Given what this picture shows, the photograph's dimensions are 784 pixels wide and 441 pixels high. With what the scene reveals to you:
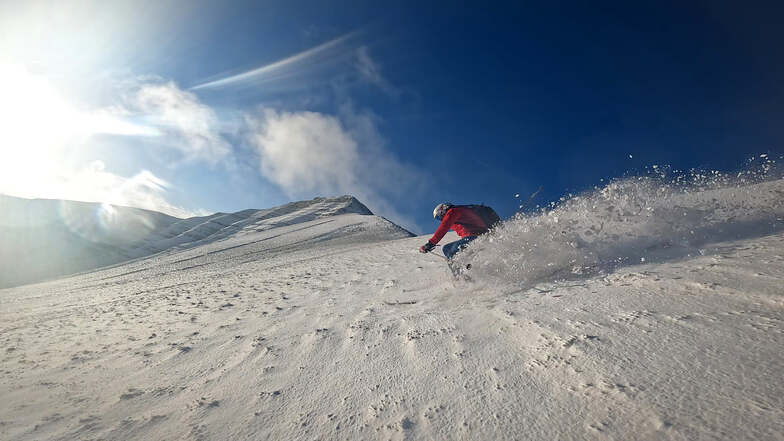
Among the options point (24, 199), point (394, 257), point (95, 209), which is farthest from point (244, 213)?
point (394, 257)

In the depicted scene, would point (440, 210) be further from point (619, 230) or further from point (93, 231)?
point (93, 231)

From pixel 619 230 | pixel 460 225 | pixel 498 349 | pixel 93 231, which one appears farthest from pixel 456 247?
pixel 93 231

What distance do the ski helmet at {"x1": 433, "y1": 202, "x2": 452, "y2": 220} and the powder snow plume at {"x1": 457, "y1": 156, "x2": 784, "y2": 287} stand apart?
0.92 meters

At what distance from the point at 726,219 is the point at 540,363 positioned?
167 inches

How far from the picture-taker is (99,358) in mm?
3686

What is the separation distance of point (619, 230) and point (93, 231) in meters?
35.0

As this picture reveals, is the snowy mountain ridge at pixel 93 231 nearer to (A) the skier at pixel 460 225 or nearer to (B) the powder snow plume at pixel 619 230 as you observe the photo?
(A) the skier at pixel 460 225

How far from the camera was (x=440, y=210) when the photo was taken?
6.13 metres

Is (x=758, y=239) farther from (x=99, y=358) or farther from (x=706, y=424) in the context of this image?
(x=99, y=358)

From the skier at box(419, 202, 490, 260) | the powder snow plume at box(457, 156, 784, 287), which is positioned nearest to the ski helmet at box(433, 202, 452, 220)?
the skier at box(419, 202, 490, 260)

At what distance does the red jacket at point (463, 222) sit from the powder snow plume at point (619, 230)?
15.7 inches

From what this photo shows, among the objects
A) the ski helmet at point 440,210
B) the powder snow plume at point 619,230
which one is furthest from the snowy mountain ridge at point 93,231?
the powder snow plume at point 619,230

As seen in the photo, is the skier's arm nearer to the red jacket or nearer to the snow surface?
the red jacket

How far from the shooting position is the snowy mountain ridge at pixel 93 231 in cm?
2014
